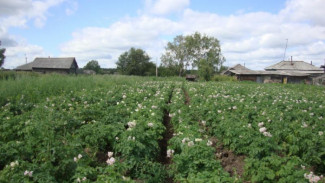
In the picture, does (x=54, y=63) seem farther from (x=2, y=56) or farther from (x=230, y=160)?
(x=230, y=160)

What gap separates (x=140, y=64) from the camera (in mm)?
65125

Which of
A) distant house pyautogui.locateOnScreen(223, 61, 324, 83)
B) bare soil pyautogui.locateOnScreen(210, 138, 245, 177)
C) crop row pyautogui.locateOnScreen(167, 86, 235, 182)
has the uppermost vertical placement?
distant house pyautogui.locateOnScreen(223, 61, 324, 83)

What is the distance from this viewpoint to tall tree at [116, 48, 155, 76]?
64250 mm

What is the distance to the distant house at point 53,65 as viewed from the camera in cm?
4638

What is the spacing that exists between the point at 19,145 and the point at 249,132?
15.7 feet

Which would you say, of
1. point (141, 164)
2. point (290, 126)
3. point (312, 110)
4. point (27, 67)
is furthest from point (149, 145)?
point (27, 67)

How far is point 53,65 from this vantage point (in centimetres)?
4666

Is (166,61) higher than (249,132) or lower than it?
higher

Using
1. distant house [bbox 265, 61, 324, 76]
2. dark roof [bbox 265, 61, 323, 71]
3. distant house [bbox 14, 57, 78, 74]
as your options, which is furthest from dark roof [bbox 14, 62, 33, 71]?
dark roof [bbox 265, 61, 323, 71]

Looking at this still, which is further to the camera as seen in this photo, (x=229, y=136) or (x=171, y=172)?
(x=229, y=136)

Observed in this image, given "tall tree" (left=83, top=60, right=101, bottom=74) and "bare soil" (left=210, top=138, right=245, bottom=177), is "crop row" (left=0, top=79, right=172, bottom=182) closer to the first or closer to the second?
"bare soil" (left=210, top=138, right=245, bottom=177)

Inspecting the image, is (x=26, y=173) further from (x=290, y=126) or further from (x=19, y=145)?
(x=290, y=126)

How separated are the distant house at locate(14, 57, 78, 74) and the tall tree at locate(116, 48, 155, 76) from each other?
18.0m

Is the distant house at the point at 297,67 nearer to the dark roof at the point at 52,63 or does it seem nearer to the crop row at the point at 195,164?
the dark roof at the point at 52,63
